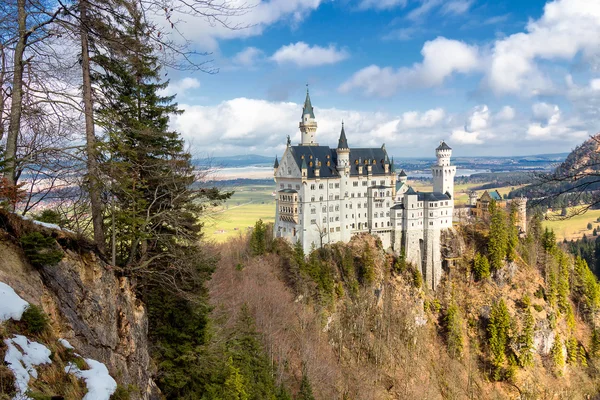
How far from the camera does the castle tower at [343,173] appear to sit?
229 ft

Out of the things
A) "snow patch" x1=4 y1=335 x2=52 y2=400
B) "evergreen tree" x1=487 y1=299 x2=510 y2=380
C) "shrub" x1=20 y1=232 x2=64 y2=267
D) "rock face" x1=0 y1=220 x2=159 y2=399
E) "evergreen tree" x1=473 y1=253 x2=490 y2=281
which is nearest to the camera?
"snow patch" x1=4 y1=335 x2=52 y2=400

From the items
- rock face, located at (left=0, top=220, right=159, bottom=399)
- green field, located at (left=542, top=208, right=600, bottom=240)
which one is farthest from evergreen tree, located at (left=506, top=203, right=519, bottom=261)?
rock face, located at (left=0, top=220, right=159, bottom=399)

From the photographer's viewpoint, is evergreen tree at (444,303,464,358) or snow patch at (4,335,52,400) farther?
evergreen tree at (444,303,464,358)

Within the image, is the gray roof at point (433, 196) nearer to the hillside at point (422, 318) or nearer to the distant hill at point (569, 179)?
the hillside at point (422, 318)

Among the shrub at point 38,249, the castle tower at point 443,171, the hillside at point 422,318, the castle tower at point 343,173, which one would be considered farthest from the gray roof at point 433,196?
the shrub at point 38,249

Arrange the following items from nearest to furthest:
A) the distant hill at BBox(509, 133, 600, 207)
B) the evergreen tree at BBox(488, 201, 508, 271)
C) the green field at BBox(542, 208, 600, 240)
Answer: the distant hill at BBox(509, 133, 600, 207), the evergreen tree at BBox(488, 201, 508, 271), the green field at BBox(542, 208, 600, 240)

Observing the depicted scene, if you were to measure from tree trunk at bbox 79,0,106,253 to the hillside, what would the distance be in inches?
1293

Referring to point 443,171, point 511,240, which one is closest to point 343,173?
point 443,171

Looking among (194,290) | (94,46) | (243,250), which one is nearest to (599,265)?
(243,250)

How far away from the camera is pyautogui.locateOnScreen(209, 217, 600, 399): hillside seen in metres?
52.8

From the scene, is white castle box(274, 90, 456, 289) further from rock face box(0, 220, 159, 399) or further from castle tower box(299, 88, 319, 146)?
rock face box(0, 220, 159, 399)

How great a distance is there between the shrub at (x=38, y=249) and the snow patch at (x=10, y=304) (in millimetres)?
1397

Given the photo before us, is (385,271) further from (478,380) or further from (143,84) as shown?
(143,84)

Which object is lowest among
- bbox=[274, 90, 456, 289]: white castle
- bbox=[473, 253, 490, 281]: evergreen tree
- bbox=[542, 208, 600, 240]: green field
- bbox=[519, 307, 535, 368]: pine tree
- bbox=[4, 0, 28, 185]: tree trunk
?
bbox=[519, 307, 535, 368]: pine tree
